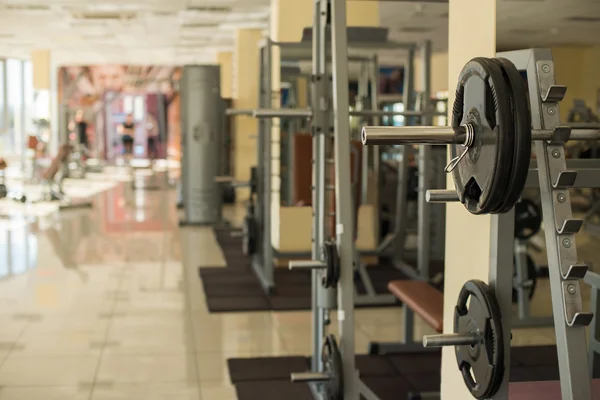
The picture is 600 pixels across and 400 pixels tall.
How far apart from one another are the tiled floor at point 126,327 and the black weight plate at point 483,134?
6.92 feet

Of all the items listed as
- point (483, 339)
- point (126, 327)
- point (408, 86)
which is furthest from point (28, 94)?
point (483, 339)

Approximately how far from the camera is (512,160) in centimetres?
134

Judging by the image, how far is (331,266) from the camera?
2828 mm

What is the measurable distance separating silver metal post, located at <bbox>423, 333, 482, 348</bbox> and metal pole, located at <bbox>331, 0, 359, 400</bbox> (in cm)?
99

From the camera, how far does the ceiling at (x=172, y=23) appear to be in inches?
385

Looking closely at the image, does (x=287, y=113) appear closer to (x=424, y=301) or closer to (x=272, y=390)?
(x=424, y=301)

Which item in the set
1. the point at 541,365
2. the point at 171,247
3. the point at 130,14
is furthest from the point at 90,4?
the point at 541,365

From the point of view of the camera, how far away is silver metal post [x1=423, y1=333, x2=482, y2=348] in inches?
67.8

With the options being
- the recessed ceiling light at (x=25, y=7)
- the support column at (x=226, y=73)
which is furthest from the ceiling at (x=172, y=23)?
A: the support column at (x=226, y=73)

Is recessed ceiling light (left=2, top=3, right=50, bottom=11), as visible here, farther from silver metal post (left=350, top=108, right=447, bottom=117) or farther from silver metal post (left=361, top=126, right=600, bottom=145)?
→ silver metal post (left=361, top=126, right=600, bottom=145)

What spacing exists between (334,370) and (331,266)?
389 mm

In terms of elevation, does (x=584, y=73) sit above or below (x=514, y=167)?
above

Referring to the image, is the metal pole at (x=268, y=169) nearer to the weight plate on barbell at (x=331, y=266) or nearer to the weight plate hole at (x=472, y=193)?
the weight plate on barbell at (x=331, y=266)

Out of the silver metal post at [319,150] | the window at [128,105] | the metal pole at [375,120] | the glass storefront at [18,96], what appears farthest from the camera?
the window at [128,105]
